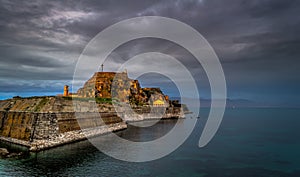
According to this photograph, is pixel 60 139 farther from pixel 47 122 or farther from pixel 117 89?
pixel 117 89

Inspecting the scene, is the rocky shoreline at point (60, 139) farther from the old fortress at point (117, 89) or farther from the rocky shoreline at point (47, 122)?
the old fortress at point (117, 89)

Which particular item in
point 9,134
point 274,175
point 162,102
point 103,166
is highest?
point 162,102

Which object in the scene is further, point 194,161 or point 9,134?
point 9,134

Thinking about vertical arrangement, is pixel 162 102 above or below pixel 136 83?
below

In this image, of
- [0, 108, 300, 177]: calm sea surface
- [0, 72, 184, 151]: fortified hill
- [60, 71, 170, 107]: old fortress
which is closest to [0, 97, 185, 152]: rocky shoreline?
[0, 72, 184, 151]: fortified hill

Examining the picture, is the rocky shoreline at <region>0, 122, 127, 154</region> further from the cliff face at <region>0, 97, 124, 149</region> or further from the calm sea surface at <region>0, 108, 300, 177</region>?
the calm sea surface at <region>0, 108, 300, 177</region>

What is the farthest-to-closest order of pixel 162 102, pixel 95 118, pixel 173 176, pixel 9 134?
pixel 162 102 → pixel 95 118 → pixel 9 134 → pixel 173 176

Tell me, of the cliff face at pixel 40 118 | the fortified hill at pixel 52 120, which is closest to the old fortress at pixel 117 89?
the fortified hill at pixel 52 120

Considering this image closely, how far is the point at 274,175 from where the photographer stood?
98.7 ft

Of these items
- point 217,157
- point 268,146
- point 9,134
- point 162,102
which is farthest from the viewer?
point 162,102

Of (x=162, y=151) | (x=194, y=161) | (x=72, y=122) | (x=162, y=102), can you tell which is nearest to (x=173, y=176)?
(x=194, y=161)

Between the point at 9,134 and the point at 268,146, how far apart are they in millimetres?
57526

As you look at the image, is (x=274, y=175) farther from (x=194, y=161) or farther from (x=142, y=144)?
(x=142, y=144)

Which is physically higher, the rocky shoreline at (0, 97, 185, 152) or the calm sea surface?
the rocky shoreline at (0, 97, 185, 152)
